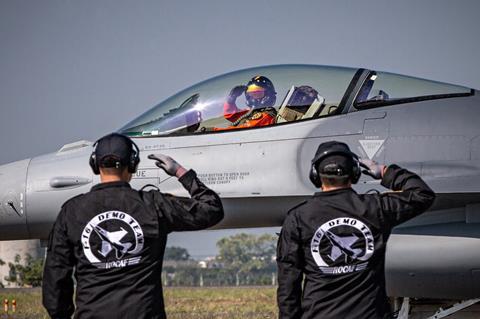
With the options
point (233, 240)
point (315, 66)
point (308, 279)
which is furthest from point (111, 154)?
point (233, 240)

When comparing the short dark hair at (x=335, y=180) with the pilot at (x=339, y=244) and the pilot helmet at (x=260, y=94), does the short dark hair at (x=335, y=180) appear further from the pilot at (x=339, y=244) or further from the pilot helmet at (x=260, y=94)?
the pilot helmet at (x=260, y=94)

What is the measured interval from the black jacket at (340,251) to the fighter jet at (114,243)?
1039 mm

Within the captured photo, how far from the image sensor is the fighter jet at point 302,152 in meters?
9.75

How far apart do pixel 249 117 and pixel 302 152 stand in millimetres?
822

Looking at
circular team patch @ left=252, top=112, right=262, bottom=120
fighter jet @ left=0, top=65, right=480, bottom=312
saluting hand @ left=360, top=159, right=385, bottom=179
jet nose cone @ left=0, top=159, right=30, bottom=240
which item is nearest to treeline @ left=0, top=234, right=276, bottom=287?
jet nose cone @ left=0, top=159, right=30, bottom=240

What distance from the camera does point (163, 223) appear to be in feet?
19.0

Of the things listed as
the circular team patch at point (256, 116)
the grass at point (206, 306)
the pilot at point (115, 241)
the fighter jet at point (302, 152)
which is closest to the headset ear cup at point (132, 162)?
the pilot at point (115, 241)

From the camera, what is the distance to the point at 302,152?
33.4ft

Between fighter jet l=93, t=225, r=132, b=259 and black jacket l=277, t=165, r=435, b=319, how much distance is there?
3.41ft

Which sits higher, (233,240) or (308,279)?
(308,279)

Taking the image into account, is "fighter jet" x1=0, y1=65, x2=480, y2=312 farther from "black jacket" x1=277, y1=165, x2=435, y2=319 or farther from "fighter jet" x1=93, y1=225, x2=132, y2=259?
"fighter jet" x1=93, y1=225, x2=132, y2=259

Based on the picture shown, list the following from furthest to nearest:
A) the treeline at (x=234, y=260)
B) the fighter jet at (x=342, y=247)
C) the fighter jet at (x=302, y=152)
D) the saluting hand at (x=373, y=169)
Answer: the treeline at (x=234, y=260)
the fighter jet at (x=302, y=152)
the saluting hand at (x=373, y=169)
the fighter jet at (x=342, y=247)

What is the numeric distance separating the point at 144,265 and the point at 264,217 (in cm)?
477

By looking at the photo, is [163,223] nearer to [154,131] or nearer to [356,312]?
[356,312]
